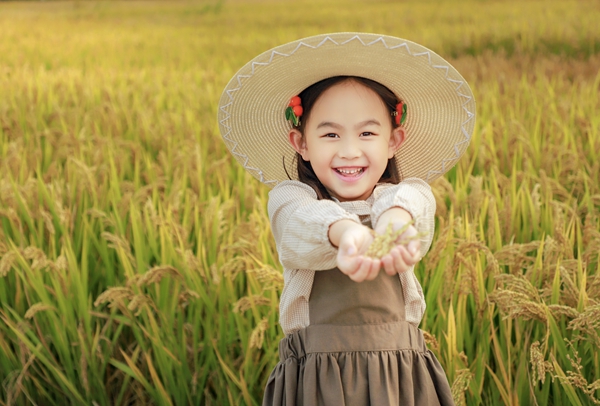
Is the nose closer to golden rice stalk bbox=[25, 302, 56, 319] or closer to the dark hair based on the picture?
the dark hair

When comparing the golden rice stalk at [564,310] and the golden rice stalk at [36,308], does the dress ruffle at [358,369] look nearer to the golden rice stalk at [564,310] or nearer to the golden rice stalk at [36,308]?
the golden rice stalk at [564,310]

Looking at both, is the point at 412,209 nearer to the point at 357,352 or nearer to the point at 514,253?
the point at 357,352

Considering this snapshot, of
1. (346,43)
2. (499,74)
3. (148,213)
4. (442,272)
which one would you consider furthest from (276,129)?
(499,74)

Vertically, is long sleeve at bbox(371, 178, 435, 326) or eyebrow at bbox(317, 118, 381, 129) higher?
eyebrow at bbox(317, 118, 381, 129)

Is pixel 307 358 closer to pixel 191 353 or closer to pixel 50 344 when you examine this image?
pixel 191 353

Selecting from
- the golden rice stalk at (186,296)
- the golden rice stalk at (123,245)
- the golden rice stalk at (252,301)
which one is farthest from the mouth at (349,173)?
the golden rice stalk at (123,245)

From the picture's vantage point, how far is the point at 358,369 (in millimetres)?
1249

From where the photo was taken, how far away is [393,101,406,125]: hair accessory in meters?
1.40

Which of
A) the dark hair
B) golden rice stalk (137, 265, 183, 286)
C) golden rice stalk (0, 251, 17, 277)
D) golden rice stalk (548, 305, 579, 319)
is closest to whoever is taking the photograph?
the dark hair

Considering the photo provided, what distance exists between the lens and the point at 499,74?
5352 mm

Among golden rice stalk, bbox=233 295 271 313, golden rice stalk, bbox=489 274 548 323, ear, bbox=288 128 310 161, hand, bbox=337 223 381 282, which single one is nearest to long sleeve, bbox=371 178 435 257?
hand, bbox=337 223 381 282

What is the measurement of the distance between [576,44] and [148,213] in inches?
234

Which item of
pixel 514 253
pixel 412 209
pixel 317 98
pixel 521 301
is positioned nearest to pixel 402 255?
pixel 412 209

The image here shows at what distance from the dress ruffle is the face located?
0.27 metres
